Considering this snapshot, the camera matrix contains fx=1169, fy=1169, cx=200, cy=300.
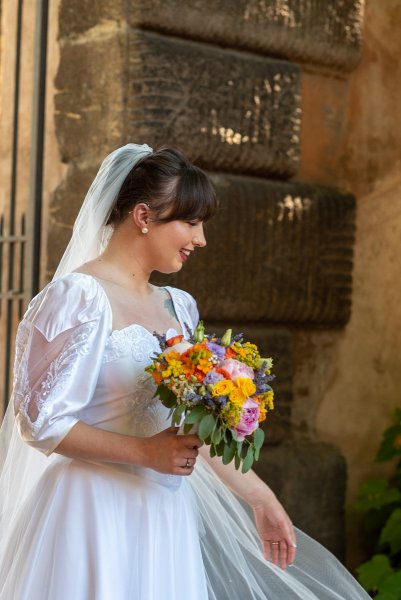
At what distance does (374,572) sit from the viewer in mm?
4203

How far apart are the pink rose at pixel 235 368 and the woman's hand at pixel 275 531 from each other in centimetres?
46

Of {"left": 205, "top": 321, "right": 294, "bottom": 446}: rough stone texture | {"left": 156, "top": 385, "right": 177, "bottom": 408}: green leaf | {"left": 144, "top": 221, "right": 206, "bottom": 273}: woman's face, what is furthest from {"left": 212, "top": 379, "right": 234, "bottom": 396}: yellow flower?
{"left": 205, "top": 321, "right": 294, "bottom": 446}: rough stone texture

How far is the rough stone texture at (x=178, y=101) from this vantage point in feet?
12.7

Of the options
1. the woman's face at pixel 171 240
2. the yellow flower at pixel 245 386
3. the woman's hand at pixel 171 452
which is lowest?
the woman's hand at pixel 171 452

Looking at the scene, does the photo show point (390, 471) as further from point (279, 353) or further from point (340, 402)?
point (279, 353)

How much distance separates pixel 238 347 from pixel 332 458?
6.85 ft

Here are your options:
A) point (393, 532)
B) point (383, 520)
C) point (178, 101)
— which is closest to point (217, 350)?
point (178, 101)

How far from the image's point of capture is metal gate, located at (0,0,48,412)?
4.12m

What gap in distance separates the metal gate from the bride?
1193 mm

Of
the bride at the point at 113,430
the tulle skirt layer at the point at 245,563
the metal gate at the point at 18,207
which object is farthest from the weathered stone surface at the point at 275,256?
the bride at the point at 113,430

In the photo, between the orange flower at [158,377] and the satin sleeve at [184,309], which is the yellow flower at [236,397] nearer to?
the orange flower at [158,377]

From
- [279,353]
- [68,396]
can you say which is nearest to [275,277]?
[279,353]

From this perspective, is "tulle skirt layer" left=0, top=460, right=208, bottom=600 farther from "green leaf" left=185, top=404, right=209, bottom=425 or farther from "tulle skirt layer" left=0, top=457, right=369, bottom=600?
"green leaf" left=185, top=404, right=209, bottom=425

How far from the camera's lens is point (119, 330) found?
266 cm
